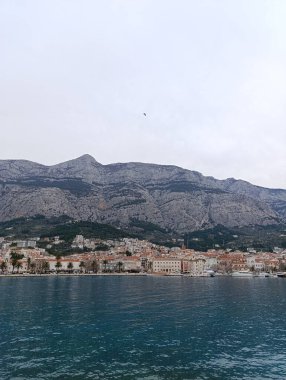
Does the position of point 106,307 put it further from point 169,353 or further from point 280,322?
point 169,353

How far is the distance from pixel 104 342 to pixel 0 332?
9.15 m

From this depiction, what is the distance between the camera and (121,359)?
23.3 m

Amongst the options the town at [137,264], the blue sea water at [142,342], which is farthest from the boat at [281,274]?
the blue sea water at [142,342]

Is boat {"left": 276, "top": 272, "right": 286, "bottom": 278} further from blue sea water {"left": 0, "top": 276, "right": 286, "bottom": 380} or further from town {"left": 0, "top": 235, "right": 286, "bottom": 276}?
blue sea water {"left": 0, "top": 276, "right": 286, "bottom": 380}

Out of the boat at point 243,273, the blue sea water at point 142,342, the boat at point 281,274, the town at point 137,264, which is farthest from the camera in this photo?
the town at point 137,264

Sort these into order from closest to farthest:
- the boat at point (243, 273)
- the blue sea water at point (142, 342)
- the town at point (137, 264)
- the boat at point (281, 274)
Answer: the blue sea water at point (142, 342)
the boat at point (281, 274)
the boat at point (243, 273)
the town at point (137, 264)

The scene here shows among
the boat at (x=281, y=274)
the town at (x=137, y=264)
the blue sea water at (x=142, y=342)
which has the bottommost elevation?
the blue sea water at (x=142, y=342)

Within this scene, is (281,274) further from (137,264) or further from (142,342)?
(142,342)

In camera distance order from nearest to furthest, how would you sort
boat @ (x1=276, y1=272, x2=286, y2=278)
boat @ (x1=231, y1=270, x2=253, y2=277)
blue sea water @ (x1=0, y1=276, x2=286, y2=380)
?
blue sea water @ (x1=0, y1=276, x2=286, y2=380), boat @ (x1=276, y1=272, x2=286, y2=278), boat @ (x1=231, y1=270, x2=253, y2=277)

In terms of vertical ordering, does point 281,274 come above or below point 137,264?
below

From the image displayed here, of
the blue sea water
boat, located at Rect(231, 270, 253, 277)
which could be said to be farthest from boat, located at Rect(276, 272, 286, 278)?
the blue sea water

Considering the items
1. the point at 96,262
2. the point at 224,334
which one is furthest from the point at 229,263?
the point at 224,334

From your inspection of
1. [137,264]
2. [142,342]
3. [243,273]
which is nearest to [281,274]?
[243,273]

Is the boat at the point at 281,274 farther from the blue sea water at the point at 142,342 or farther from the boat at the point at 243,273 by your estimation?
the blue sea water at the point at 142,342
